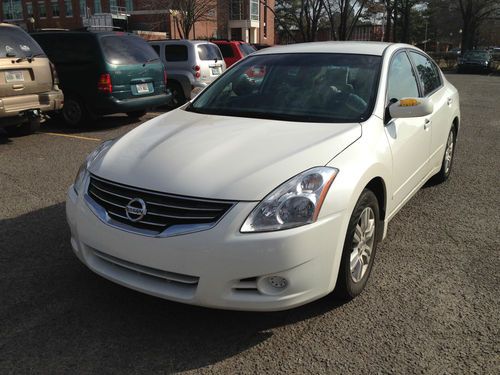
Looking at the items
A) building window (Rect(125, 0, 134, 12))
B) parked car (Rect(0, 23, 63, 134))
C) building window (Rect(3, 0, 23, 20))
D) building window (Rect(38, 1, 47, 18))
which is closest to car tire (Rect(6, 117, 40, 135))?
parked car (Rect(0, 23, 63, 134))

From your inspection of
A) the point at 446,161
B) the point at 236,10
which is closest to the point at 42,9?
the point at 236,10

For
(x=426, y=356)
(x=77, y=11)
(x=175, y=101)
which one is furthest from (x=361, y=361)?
(x=77, y=11)

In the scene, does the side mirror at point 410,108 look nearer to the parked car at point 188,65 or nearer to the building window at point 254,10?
the parked car at point 188,65

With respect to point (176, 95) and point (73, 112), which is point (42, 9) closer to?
point (176, 95)

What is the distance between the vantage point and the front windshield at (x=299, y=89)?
362 cm

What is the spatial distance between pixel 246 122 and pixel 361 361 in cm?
180

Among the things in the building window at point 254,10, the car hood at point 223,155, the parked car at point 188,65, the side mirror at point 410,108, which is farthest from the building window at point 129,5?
the side mirror at point 410,108

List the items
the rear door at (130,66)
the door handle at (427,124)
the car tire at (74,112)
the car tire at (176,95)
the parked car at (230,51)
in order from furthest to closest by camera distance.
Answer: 1. the parked car at (230,51)
2. the car tire at (176,95)
3. the car tire at (74,112)
4. the rear door at (130,66)
5. the door handle at (427,124)

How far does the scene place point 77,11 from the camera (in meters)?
56.8

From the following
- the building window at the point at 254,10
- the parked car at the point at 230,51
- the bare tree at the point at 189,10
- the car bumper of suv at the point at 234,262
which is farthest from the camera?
the building window at the point at 254,10

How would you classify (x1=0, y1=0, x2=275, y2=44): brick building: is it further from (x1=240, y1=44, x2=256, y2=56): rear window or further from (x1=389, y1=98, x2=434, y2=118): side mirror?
(x1=389, y1=98, x2=434, y2=118): side mirror

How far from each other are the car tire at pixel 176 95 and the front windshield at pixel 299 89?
8.17 m

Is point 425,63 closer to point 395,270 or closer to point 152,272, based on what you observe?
point 395,270

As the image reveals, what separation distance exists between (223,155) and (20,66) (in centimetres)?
580
